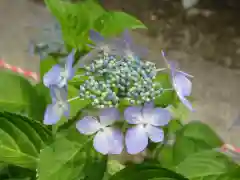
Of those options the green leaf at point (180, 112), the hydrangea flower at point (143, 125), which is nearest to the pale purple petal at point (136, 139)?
the hydrangea flower at point (143, 125)

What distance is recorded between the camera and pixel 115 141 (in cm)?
35

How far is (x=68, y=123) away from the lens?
1.32 ft

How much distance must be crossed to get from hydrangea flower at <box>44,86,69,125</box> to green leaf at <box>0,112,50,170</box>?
1.4 inches

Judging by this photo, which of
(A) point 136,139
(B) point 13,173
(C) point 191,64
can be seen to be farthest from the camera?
(C) point 191,64

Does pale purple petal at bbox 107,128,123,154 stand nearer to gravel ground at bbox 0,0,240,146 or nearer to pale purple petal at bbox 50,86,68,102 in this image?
pale purple petal at bbox 50,86,68,102

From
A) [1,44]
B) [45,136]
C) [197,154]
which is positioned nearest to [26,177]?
[45,136]

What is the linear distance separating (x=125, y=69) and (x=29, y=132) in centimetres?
11

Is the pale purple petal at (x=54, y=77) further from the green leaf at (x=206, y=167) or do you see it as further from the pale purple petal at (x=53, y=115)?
the green leaf at (x=206, y=167)

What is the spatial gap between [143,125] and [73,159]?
0.07m

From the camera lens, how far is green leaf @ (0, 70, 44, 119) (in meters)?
0.43

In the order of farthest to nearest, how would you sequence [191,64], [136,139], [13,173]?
[191,64], [13,173], [136,139]

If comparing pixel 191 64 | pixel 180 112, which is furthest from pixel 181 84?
pixel 191 64

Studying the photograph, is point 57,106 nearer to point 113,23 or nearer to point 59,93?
point 59,93

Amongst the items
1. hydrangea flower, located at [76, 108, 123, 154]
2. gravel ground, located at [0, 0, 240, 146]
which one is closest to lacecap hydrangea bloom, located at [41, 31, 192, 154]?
hydrangea flower, located at [76, 108, 123, 154]
